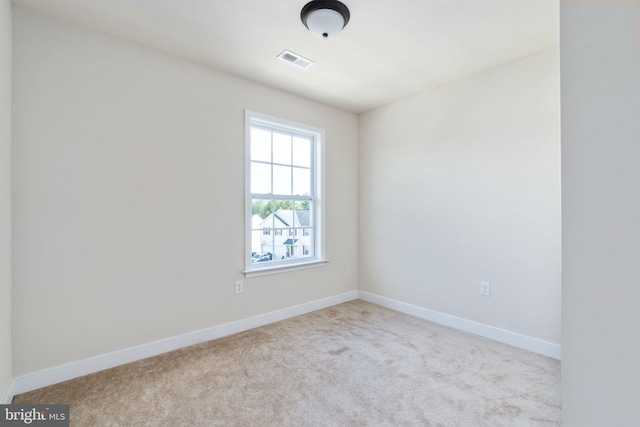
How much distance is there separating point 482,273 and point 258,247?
2.32 meters

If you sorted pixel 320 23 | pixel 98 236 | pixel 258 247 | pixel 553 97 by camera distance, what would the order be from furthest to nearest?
pixel 258 247 < pixel 553 97 < pixel 98 236 < pixel 320 23

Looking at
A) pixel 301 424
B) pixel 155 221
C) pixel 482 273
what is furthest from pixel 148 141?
pixel 482 273

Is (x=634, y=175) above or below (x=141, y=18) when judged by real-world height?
below

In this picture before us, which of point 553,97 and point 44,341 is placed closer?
point 44,341

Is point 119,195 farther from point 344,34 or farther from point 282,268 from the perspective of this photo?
point 344,34

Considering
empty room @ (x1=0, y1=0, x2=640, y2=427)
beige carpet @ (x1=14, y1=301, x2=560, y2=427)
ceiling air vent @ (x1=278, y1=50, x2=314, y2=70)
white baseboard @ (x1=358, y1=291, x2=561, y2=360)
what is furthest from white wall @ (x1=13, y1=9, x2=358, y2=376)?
white baseboard @ (x1=358, y1=291, x2=561, y2=360)

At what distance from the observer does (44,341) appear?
206 centimetres

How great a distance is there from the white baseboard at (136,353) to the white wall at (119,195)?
55 millimetres

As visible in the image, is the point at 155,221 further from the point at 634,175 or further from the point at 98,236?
the point at 634,175

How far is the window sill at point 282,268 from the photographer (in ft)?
10.1

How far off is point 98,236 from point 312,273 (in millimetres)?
2193

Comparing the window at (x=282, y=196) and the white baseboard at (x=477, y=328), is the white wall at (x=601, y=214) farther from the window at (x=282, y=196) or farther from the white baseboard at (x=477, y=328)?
the window at (x=282, y=196)

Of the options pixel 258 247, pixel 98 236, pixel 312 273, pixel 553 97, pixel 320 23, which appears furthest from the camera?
pixel 312 273

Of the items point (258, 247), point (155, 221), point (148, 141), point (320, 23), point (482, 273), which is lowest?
point (482, 273)
